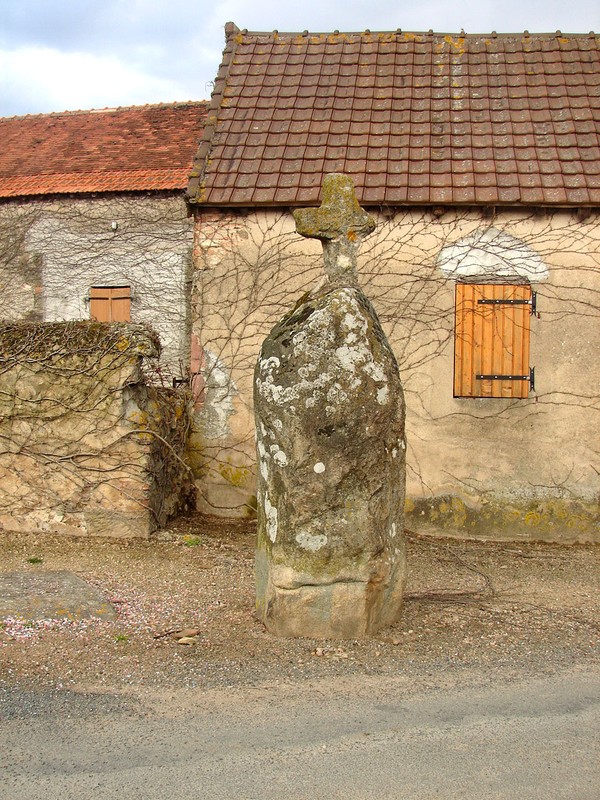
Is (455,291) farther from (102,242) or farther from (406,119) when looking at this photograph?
(102,242)

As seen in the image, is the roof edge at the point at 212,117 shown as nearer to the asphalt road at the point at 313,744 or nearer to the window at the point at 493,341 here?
the window at the point at 493,341

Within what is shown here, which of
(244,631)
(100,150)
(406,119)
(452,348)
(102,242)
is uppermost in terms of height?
(100,150)

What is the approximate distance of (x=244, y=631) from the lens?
491cm

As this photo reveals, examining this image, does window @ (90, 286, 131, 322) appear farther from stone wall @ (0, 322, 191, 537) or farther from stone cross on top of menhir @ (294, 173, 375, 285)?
stone cross on top of menhir @ (294, 173, 375, 285)

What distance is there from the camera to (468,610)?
545 centimetres

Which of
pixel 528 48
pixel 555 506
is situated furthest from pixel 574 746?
pixel 528 48

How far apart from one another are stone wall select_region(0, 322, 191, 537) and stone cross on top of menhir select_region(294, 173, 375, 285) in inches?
125

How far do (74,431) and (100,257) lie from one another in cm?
708

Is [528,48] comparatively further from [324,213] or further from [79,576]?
[79,576]

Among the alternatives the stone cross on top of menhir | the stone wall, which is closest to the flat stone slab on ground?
the stone wall

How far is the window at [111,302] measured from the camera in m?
14.2

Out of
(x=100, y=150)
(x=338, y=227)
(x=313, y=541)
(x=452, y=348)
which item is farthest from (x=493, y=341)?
(x=100, y=150)

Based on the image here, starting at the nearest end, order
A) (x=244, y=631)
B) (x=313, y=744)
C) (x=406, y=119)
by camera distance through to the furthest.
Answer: (x=313, y=744), (x=244, y=631), (x=406, y=119)

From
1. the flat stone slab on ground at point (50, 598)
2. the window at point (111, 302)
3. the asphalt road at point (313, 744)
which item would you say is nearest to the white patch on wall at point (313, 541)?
the asphalt road at point (313, 744)
